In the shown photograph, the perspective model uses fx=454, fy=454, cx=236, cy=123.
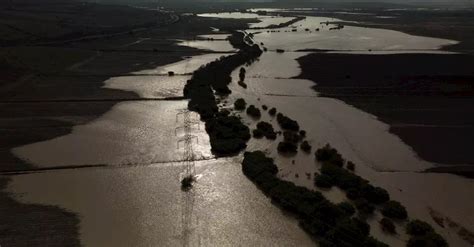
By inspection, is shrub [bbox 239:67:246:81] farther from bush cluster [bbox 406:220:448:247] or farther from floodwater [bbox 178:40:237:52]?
bush cluster [bbox 406:220:448:247]

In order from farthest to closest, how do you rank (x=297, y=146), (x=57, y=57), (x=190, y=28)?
(x=190, y=28) → (x=57, y=57) → (x=297, y=146)

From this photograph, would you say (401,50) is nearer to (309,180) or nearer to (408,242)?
(309,180)

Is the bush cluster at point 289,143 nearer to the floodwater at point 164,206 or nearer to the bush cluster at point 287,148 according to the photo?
the bush cluster at point 287,148

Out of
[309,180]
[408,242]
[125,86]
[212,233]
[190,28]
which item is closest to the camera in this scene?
[408,242]

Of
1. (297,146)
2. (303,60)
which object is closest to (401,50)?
(303,60)

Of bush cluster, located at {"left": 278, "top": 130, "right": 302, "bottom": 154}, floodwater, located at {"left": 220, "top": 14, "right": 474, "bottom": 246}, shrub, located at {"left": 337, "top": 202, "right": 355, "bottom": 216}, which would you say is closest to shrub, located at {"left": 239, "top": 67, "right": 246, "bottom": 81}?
floodwater, located at {"left": 220, "top": 14, "right": 474, "bottom": 246}

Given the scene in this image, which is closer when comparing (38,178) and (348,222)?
(348,222)
